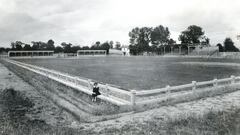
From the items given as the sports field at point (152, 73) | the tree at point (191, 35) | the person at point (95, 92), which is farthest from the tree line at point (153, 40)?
the person at point (95, 92)

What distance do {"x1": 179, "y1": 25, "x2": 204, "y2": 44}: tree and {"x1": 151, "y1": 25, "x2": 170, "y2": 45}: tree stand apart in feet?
55.8

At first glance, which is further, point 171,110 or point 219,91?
point 219,91

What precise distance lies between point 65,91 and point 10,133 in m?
9.71

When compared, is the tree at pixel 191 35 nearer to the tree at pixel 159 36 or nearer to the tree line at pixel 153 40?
the tree line at pixel 153 40

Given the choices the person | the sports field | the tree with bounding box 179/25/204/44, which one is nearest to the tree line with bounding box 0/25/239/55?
the tree with bounding box 179/25/204/44

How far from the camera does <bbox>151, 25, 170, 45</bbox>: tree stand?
145 metres

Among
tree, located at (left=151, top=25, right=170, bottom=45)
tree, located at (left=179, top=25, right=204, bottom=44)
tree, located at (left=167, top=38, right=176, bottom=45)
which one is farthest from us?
tree, located at (left=151, top=25, right=170, bottom=45)

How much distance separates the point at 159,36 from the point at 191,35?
2103cm

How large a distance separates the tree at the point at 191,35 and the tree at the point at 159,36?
55.8 feet

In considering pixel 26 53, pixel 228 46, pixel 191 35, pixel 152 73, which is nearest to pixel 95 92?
pixel 152 73

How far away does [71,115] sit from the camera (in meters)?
12.2

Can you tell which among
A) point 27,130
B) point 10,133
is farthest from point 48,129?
point 10,133

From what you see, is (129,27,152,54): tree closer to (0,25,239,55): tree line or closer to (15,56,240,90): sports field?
(0,25,239,55): tree line

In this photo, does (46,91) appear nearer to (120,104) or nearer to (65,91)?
(65,91)
